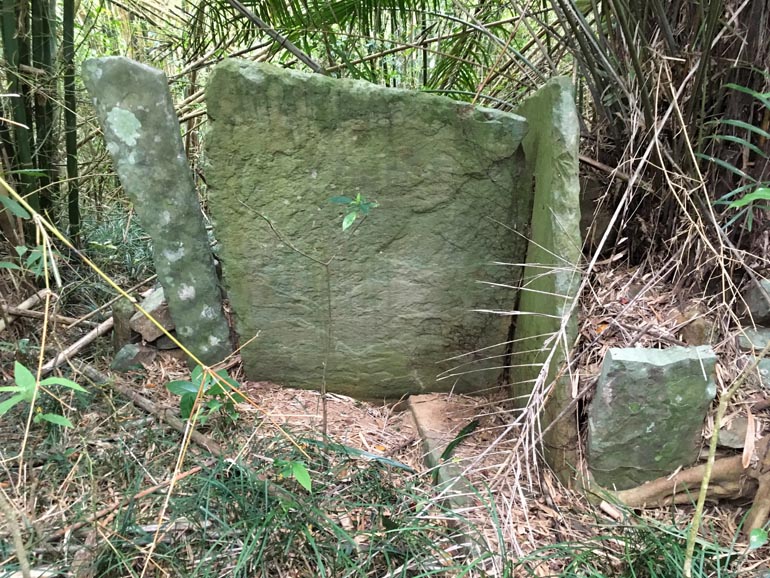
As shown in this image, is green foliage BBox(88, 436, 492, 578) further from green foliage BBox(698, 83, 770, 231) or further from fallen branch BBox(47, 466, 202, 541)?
green foliage BBox(698, 83, 770, 231)

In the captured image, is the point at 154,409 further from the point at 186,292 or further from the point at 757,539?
the point at 757,539

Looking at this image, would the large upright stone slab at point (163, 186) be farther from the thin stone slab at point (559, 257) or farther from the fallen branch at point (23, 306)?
the thin stone slab at point (559, 257)

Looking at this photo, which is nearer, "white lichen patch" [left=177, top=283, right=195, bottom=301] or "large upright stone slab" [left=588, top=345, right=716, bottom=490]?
"large upright stone slab" [left=588, top=345, right=716, bottom=490]

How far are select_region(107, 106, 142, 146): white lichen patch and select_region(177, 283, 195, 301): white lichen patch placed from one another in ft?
1.76

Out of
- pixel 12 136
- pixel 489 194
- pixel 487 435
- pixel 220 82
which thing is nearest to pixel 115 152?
pixel 220 82

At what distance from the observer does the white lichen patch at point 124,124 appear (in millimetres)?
1850

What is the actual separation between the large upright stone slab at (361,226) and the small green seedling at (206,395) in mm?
321

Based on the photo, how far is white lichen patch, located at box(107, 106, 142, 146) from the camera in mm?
1850

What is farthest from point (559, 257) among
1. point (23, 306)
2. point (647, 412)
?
point (23, 306)

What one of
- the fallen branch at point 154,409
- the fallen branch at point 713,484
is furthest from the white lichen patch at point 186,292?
the fallen branch at point 713,484

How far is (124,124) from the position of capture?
1862mm

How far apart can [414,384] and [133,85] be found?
146 cm

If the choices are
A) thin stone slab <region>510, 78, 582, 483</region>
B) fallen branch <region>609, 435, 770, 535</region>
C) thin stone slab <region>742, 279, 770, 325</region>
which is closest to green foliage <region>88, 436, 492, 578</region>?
thin stone slab <region>510, 78, 582, 483</region>

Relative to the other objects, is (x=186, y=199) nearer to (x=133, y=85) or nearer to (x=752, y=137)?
(x=133, y=85)
